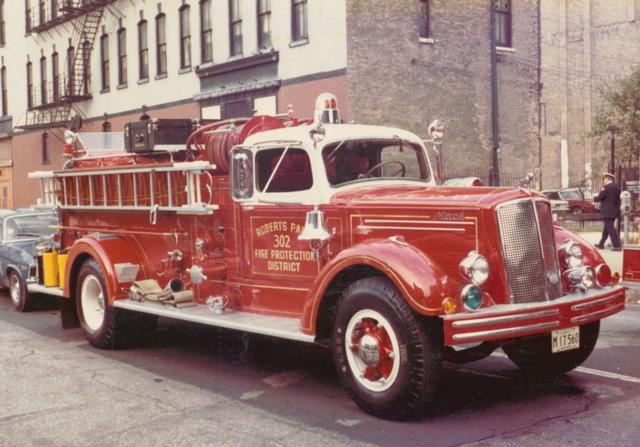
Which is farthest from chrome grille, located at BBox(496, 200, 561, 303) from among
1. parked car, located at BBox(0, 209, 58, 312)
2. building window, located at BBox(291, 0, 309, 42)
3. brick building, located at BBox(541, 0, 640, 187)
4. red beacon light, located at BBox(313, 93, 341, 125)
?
brick building, located at BBox(541, 0, 640, 187)

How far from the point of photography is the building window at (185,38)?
91.9 feet

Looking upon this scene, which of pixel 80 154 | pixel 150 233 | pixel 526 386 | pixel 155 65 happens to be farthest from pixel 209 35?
pixel 526 386

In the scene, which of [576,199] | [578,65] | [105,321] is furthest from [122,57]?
[578,65]

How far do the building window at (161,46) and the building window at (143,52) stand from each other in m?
0.87

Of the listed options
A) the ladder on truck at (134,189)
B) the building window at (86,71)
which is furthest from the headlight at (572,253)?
the building window at (86,71)

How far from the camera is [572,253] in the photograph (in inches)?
273

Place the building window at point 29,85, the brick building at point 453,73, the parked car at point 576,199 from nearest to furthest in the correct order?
the brick building at point 453,73, the parked car at point 576,199, the building window at point 29,85

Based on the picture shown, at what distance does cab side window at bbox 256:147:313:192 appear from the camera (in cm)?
754

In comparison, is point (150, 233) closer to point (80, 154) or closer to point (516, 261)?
point (80, 154)

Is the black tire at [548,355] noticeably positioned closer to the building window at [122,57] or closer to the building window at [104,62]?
the building window at [122,57]

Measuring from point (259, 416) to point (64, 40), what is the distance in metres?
32.3

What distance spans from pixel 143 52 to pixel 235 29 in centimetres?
635

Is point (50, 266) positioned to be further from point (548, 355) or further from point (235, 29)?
point (235, 29)

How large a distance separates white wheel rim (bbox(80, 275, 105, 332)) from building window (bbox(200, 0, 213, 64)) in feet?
59.8
